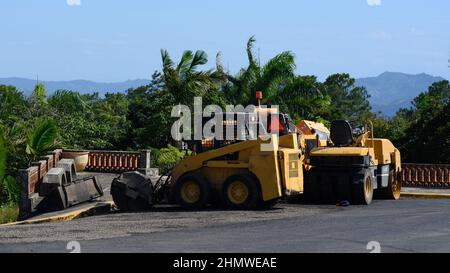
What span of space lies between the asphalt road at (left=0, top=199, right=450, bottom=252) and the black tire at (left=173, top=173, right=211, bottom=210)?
0.35 m

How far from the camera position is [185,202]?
64.9ft

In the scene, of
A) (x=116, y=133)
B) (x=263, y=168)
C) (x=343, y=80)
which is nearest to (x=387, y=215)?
(x=263, y=168)

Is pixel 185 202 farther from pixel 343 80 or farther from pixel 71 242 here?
pixel 343 80

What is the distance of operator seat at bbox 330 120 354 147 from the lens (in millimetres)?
22203

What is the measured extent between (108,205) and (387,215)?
7.38 meters

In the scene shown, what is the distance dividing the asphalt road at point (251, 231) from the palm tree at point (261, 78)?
1615cm

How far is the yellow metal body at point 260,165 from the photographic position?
61.9ft

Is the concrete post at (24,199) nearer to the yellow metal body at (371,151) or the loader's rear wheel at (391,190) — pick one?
the yellow metal body at (371,151)

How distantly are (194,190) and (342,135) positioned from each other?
15.7 ft

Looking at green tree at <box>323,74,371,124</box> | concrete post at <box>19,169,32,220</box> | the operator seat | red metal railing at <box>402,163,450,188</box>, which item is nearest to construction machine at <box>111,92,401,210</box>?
the operator seat

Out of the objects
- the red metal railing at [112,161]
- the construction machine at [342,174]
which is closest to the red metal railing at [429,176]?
the construction machine at [342,174]

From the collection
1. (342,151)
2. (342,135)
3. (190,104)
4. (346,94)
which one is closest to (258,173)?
(342,151)

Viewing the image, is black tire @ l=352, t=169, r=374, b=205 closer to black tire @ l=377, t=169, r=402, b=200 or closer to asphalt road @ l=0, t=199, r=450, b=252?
asphalt road @ l=0, t=199, r=450, b=252

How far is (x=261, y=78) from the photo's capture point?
36.5 m
